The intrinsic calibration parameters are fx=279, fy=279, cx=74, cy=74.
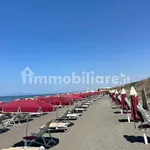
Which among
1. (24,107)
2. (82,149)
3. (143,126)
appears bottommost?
(82,149)

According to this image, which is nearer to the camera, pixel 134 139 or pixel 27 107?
pixel 27 107

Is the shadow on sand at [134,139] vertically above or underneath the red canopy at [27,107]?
underneath

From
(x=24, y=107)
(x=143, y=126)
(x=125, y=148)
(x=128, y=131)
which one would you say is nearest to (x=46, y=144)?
(x=24, y=107)

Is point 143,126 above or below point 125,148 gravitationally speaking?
above

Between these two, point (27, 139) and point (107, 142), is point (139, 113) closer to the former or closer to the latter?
point (107, 142)

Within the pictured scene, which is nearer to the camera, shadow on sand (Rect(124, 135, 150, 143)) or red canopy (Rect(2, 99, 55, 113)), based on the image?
red canopy (Rect(2, 99, 55, 113))

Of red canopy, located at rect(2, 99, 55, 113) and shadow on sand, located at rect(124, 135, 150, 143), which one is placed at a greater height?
red canopy, located at rect(2, 99, 55, 113)

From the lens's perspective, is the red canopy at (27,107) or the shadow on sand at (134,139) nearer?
the red canopy at (27,107)

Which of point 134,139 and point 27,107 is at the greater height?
point 27,107

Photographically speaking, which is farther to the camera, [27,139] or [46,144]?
[46,144]

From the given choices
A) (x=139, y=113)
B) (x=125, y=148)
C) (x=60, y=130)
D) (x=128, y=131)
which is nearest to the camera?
A: (x=125, y=148)

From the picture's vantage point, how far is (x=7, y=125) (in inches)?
596

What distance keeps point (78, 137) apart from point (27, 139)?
267cm

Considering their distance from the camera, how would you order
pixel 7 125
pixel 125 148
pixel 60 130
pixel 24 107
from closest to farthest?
pixel 24 107 → pixel 125 148 → pixel 60 130 → pixel 7 125
